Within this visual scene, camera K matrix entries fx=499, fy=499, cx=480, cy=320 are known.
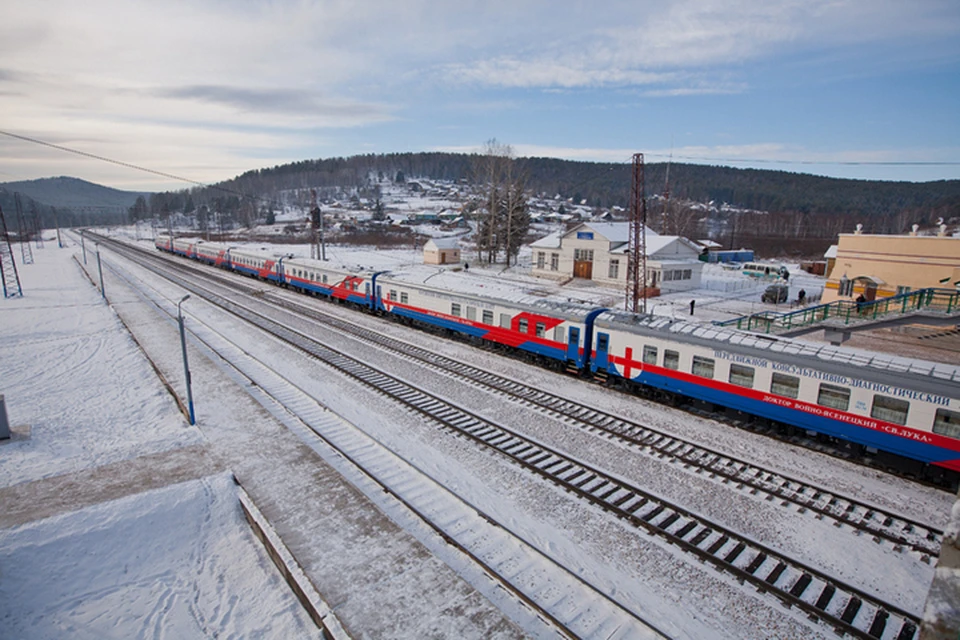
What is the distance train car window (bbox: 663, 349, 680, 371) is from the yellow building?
1723cm

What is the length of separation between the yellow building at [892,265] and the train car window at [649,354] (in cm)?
1739

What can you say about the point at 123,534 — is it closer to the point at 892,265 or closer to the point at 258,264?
the point at 892,265

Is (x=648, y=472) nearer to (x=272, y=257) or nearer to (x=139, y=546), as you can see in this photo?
(x=139, y=546)

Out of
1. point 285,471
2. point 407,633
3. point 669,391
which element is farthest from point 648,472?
point 285,471

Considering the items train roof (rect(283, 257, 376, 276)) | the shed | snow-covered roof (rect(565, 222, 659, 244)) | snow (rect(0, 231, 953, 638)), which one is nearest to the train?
snow (rect(0, 231, 953, 638))

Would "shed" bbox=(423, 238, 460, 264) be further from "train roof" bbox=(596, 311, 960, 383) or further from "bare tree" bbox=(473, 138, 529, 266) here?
"train roof" bbox=(596, 311, 960, 383)

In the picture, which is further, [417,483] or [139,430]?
[139,430]

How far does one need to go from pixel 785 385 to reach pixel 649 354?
4.03 meters

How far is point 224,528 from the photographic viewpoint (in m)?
9.78

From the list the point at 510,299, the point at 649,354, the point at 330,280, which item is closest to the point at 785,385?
the point at 649,354

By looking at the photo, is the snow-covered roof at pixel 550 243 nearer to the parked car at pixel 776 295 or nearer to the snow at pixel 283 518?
the parked car at pixel 776 295

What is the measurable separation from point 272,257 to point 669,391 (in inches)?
1474

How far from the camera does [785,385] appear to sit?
13.6 meters

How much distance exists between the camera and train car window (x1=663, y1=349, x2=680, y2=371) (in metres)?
15.8
